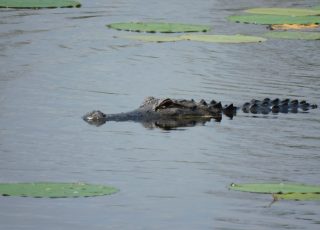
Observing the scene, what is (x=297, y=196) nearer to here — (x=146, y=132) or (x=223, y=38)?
(x=146, y=132)

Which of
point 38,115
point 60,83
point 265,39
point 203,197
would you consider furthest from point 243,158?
point 265,39

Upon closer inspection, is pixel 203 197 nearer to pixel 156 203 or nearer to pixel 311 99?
pixel 156 203

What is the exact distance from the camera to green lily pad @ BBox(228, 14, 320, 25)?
20.4m

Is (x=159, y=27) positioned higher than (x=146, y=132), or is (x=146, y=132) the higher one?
(x=159, y=27)

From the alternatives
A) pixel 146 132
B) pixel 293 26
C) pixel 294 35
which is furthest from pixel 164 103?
pixel 293 26

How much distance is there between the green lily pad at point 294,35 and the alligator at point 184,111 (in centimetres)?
486

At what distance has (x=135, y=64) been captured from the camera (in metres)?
17.5

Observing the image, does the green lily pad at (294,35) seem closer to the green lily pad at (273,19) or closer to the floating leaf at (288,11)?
the green lily pad at (273,19)

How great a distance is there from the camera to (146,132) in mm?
13305

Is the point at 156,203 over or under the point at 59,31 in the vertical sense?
under

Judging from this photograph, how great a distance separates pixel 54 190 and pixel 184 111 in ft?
13.3

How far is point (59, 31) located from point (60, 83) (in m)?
4.75

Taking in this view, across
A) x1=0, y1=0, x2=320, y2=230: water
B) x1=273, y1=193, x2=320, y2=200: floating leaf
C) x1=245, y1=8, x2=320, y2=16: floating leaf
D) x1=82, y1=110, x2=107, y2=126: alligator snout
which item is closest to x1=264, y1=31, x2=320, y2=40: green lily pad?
x1=0, y1=0, x2=320, y2=230: water

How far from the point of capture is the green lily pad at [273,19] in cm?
2041
